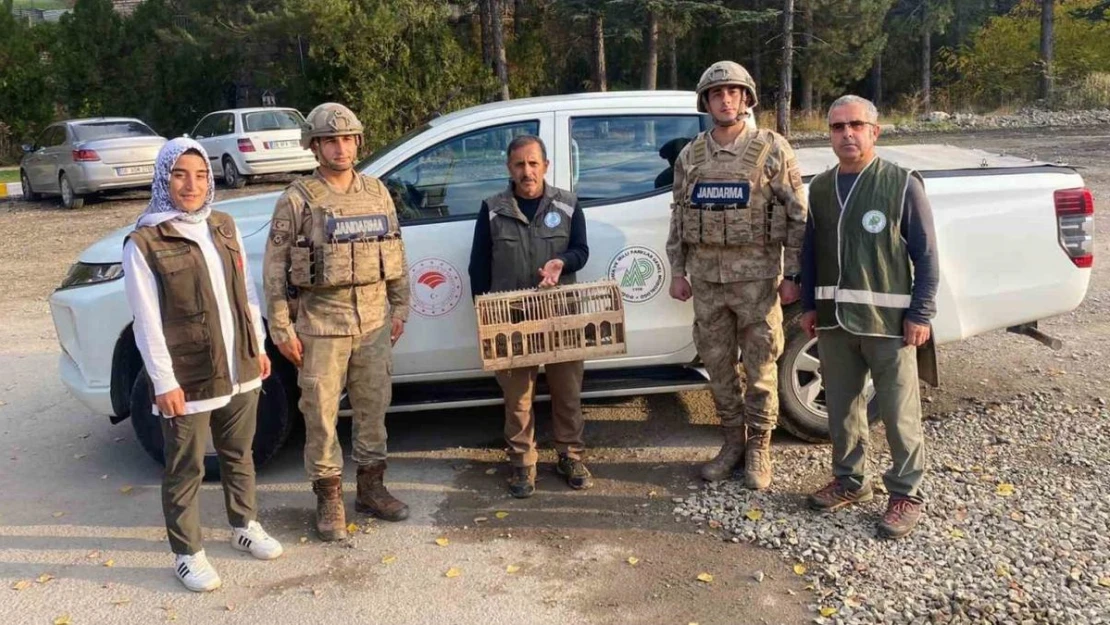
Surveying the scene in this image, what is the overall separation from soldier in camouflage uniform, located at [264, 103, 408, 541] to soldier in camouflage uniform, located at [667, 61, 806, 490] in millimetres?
1369

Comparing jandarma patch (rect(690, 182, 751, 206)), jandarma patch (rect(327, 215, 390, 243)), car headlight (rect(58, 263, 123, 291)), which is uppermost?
jandarma patch (rect(690, 182, 751, 206))

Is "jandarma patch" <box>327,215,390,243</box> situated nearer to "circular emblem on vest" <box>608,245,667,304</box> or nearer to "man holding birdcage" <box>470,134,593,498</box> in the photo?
"man holding birdcage" <box>470,134,593,498</box>

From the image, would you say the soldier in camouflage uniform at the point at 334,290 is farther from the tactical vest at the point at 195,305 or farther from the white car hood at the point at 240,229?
the white car hood at the point at 240,229

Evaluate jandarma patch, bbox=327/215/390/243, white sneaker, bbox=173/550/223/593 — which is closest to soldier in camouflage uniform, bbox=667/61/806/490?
jandarma patch, bbox=327/215/390/243

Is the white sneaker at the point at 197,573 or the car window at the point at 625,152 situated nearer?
the white sneaker at the point at 197,573

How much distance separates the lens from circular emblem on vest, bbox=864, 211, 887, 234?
392 cm

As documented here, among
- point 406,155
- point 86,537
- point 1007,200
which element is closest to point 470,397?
point 406,155

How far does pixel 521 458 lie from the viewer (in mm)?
4652

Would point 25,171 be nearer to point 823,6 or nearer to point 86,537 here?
point 86,537

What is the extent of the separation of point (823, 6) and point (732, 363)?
26793 mm

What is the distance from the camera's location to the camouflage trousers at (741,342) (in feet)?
14.4

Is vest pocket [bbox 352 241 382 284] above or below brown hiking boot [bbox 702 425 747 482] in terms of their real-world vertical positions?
above

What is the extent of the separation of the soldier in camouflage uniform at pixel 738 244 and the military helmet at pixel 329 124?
1522 mm

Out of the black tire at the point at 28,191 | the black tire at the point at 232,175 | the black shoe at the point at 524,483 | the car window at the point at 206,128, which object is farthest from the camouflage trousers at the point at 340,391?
the car window at the point at 206,128
